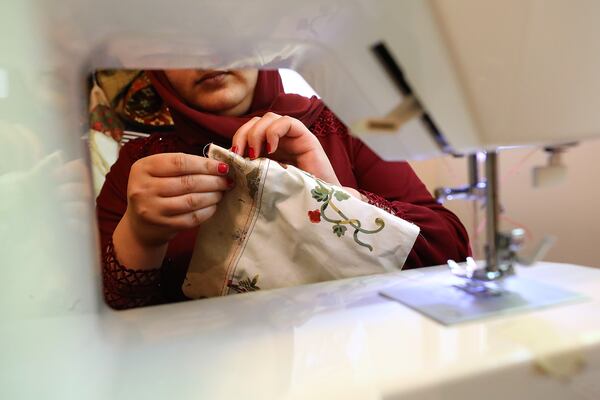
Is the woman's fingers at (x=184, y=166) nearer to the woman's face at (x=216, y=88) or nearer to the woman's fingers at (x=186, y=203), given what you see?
the woman's fingers at (x=186, y=203)

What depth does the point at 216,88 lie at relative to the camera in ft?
2.18

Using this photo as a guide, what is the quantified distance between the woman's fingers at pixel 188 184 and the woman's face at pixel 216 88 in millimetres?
228

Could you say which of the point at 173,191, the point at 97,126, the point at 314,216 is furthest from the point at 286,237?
the point at 97,126

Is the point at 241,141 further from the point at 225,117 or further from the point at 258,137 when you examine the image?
the point at 225,117

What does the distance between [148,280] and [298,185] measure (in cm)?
25

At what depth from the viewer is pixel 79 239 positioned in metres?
0.37

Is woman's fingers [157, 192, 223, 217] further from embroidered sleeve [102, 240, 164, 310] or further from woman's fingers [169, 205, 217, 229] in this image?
embroidered sleeve [102, 240, 164, 310]

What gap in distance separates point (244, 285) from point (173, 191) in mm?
141

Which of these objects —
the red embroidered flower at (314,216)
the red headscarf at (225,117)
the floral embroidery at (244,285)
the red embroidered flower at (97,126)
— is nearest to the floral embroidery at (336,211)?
the red embroidered flower at (314,216)

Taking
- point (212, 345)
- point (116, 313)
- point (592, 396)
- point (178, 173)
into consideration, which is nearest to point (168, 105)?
point (178, 173)

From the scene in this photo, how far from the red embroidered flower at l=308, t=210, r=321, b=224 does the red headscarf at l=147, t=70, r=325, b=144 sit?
227 millimetres

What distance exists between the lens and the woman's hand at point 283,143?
22.0 inches

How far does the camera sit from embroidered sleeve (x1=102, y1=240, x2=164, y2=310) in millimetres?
573

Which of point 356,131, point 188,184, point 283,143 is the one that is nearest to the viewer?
point 356,131
